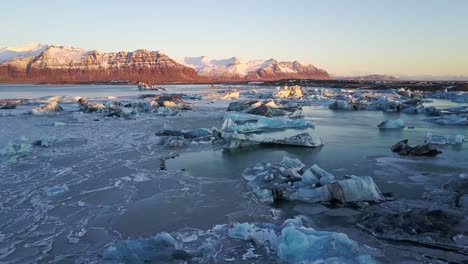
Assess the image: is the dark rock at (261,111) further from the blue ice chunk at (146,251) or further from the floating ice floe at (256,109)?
the blue ice chunk at (146,251)

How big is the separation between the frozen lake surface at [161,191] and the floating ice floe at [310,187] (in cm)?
18

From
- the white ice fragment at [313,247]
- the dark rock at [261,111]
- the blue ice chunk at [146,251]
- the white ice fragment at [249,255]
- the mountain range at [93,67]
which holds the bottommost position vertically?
the white ice fragment at [249,255]

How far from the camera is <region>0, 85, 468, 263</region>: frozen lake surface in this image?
14.3 ft

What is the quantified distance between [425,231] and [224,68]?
188913 millimetres

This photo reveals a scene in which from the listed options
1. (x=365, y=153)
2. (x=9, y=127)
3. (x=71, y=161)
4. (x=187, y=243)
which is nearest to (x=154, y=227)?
(x=187, y=243)

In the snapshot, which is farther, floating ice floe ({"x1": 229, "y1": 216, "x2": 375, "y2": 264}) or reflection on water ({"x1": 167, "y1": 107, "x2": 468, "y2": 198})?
reflection on water ({"x1": 167, "y1": 107, "x2": 468, "y2": 198})

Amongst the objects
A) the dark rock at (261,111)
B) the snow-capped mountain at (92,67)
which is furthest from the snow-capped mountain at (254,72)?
the dark rock at (261,111)

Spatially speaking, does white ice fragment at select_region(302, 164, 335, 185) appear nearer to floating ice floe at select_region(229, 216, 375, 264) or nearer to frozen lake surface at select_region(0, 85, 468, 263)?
frozen lake surface at select_region(0, 85, 468, 263)

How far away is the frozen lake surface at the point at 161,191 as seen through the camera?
4.36 meters

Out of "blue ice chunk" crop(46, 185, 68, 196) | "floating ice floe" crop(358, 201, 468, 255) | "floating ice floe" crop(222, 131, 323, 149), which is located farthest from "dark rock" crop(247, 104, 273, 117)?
"floating ice floe" crop(358, 201, 468, 255)

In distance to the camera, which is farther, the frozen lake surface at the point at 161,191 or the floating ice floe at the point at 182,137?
the floating ice floe at the point at 182,137

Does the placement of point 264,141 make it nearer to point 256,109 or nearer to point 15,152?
point 15,152

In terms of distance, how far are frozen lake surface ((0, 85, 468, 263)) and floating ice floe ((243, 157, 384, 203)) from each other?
0.60ft

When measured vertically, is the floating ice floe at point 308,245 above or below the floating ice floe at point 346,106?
below
